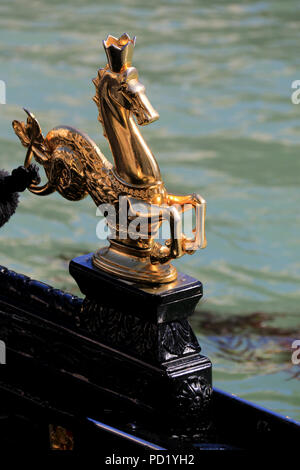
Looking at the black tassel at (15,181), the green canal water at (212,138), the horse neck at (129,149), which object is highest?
the horse neck at (129,149)

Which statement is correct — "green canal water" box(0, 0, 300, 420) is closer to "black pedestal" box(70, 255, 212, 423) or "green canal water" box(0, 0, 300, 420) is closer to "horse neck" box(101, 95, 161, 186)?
"black pedestal" box(70, 255, 212, 423)

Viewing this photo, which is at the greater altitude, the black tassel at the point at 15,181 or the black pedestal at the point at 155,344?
the black tassel at the point at 15,181

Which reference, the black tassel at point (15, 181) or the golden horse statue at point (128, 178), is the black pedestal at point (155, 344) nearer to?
the golden horse statue at point (128, 178)

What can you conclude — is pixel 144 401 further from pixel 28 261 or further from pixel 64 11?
pixel 64 11

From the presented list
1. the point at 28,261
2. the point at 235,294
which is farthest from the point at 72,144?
the point at 28,261

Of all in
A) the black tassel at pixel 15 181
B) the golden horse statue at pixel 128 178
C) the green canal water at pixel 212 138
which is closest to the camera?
the golden horse statue at pixel 128 178

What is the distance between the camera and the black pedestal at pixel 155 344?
970mm

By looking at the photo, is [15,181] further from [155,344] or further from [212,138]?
[212,138]

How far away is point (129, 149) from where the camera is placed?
0.99 m

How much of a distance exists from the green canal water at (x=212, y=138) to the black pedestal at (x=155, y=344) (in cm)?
42

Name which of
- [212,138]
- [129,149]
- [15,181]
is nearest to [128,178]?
[129,149]

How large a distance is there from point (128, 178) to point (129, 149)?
0.10ft

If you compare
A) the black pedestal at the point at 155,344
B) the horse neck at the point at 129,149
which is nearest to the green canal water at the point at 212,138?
the black pedestal at the point at 155,344

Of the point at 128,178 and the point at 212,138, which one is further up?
the point at 128,178
